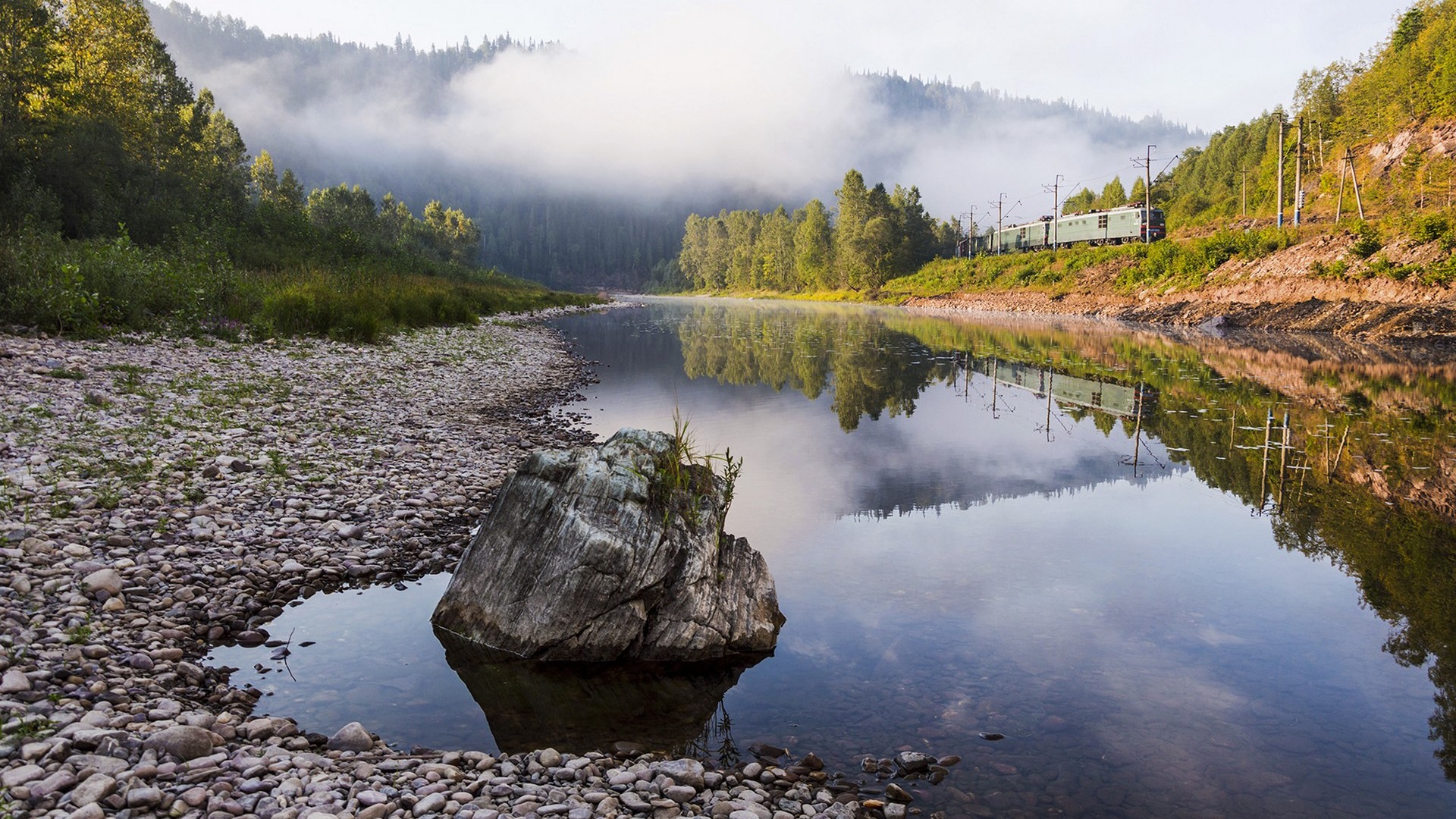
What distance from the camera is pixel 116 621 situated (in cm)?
600

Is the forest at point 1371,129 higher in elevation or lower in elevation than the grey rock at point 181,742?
higher

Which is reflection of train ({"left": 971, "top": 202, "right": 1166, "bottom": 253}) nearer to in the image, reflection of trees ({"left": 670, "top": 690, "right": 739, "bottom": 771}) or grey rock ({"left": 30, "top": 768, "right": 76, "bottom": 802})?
reflection of trees ({"left": 670, "top": 690, "right": 739, "bottom": 771})

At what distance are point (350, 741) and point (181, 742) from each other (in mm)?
952

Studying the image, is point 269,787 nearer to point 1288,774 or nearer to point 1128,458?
point 1288,774

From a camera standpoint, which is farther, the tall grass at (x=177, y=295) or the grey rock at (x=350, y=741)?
the tall grass at (x=177, y=295)

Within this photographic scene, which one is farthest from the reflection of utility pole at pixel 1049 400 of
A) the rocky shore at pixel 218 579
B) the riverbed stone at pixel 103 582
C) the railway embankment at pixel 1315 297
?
the railway embankment at pixel 1315 297

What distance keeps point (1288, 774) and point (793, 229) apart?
141 meters

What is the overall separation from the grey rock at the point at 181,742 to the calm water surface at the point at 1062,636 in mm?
956

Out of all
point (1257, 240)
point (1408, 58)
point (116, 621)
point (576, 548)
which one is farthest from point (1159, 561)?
point (1408, 58)

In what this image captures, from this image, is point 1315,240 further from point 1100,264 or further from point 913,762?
point 913,762

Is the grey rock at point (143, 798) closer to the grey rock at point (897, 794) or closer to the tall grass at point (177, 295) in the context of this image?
the grey rock at point (897, 794)

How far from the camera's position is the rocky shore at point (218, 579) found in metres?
4.32

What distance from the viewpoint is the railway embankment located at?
34031 mm

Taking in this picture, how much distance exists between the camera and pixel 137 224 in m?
35.3
